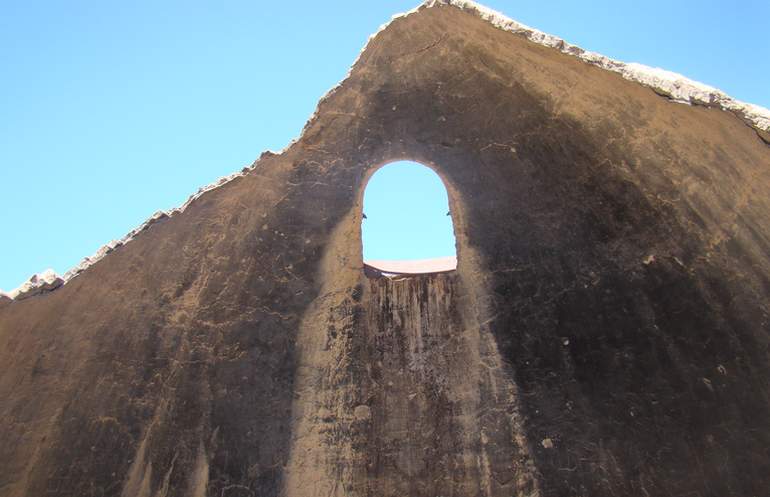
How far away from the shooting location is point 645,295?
5828mm

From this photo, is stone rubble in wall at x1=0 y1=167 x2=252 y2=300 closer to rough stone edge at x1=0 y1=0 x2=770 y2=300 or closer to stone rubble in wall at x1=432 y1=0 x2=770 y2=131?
rough stone edge at x1=0 y1=0 x2=770 y2=300

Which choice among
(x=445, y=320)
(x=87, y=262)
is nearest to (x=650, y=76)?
(x=445, y=320)

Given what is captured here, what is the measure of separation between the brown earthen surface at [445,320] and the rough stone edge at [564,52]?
4.0 inches

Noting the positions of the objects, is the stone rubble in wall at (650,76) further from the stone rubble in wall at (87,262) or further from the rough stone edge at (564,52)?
the stone rubble in wall at (87,262)

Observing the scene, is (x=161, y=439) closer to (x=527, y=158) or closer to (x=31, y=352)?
(x=31, y=352)

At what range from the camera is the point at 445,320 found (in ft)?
20.3

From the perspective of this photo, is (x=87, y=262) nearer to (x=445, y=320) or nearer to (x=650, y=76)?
(x=445, y=320)

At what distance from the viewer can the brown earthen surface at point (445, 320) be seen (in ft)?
17.8

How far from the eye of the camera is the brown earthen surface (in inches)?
214

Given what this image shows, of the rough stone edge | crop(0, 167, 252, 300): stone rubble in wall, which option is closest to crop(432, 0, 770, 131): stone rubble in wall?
the rough stone edge

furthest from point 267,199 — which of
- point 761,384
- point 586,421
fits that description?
point 761,384

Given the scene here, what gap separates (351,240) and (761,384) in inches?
143

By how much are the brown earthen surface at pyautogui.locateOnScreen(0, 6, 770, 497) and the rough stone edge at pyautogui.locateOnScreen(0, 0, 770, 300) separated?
101 mm

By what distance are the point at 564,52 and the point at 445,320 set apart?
2538mm
